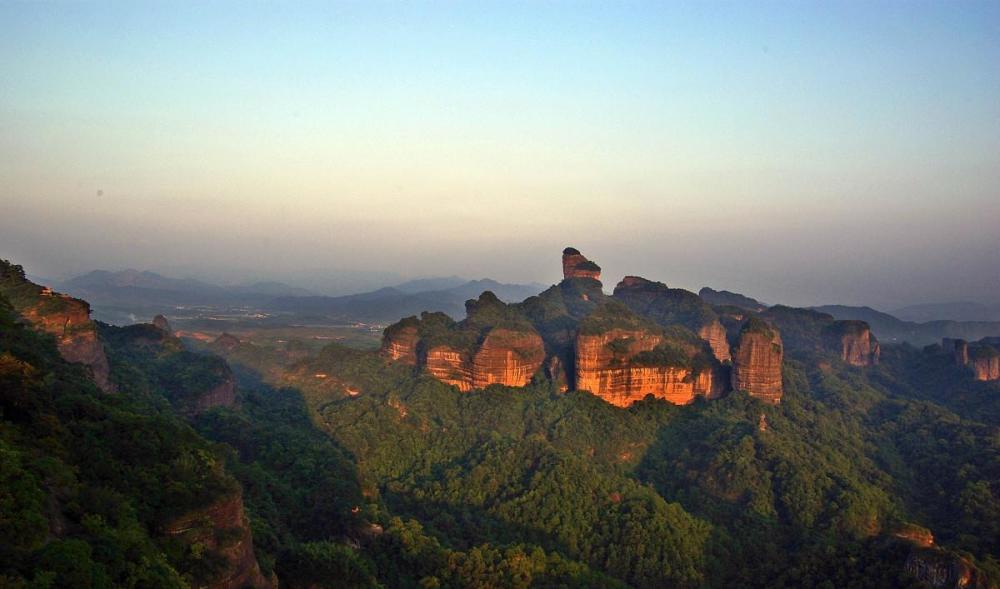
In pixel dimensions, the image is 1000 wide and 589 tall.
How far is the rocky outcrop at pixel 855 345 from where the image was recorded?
104000 mm

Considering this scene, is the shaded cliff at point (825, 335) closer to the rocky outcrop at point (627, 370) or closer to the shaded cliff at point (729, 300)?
the shaded cliff at point (729, 300)

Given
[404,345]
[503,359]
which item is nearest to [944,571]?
[503,359]

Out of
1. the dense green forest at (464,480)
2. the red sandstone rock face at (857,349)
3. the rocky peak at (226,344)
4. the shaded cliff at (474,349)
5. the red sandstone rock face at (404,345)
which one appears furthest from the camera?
the rocky peak at (226,344)

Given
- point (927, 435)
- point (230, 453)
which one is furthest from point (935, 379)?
point (230, 453)

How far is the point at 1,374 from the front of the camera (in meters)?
19.8

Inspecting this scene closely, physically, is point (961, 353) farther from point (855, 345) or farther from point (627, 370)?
point (627, 370)

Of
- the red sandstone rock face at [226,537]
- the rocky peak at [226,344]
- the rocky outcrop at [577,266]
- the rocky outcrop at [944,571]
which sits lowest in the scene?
the rocky outcrop at [944,571]

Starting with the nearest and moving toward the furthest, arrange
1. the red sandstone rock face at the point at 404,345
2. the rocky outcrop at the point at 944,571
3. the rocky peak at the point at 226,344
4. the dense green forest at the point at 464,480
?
the dense green forest at the point at 464,480 → the rocky outcrop at the point at 944,571 → the red sandstone rock face at the point at 404,345 → the rocky peak at the point at 226,344

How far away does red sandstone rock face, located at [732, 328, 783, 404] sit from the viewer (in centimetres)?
7112

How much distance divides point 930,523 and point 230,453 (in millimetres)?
49147

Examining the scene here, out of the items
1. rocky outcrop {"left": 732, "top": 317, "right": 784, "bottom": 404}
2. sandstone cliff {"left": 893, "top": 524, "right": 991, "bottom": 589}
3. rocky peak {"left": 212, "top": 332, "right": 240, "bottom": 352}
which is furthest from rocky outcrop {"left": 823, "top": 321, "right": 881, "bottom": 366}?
rocky peak {"left": 212, "top": 332, "right": 240, "bottom": 352}

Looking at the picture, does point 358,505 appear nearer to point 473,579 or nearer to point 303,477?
point 303,477

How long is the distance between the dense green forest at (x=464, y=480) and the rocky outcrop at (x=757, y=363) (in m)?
1.74

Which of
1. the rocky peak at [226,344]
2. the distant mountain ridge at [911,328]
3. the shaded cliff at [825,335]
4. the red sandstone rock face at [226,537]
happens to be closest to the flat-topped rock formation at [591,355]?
the shaded cliff at [825,335]
